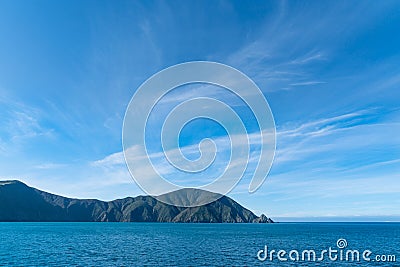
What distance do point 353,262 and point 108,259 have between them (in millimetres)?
53445

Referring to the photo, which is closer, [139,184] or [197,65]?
[139,184]

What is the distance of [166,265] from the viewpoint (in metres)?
58.1

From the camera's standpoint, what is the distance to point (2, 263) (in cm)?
5841

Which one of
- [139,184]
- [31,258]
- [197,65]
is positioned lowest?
[31,258]

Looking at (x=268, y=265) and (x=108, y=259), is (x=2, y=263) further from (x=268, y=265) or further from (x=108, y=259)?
(x=268, y=265)

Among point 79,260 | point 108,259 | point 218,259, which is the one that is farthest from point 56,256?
point 218,259

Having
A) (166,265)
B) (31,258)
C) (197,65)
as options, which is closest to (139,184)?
(197,65)

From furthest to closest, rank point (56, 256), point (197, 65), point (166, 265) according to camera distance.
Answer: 1. point (56, 256)
2. point (166, 265)
3. point (197, 65)

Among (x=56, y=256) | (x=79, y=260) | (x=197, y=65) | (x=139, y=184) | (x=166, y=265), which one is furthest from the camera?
(x=56, y=256)

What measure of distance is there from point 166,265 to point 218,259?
44.3 ft

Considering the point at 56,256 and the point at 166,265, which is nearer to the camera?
the point at 166,265

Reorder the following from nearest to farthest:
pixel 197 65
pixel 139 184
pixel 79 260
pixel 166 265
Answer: pixel 139 184 → pixel 197 65 → pixel 166 265 → pixel 79 260

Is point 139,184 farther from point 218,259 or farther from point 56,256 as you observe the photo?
point 56,256

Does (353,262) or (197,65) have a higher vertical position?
(197,65)
